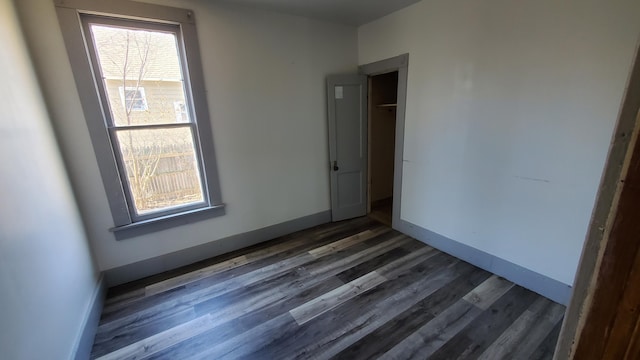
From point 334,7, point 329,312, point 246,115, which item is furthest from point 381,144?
point 329,312

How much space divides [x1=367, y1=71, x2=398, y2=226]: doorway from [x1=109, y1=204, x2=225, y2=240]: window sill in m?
2.20

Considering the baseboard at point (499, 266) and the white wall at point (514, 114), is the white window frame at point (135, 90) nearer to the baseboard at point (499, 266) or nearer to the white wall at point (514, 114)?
the white wall at point (514, 114)

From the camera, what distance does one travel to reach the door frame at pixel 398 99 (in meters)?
2.85

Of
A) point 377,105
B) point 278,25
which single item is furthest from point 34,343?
point 377,105

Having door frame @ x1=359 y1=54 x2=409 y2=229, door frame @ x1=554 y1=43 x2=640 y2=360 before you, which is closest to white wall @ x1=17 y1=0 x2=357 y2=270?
door frame @ x1=359 y1=54 x2=409 y2=229

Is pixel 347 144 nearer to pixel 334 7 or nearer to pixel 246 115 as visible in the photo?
pixel 246 115

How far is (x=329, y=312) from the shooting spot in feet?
6.64

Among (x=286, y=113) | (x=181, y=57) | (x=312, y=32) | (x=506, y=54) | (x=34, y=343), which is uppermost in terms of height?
(x=312, y=32)

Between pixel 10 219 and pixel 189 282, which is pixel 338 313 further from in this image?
pixel 10 219

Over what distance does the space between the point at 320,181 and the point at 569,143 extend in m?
2.47

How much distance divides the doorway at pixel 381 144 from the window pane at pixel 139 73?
2.53 m

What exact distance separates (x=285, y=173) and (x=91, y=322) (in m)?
2.13

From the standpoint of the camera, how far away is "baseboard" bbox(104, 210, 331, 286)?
2451 millimetres

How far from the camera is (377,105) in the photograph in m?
3.94
